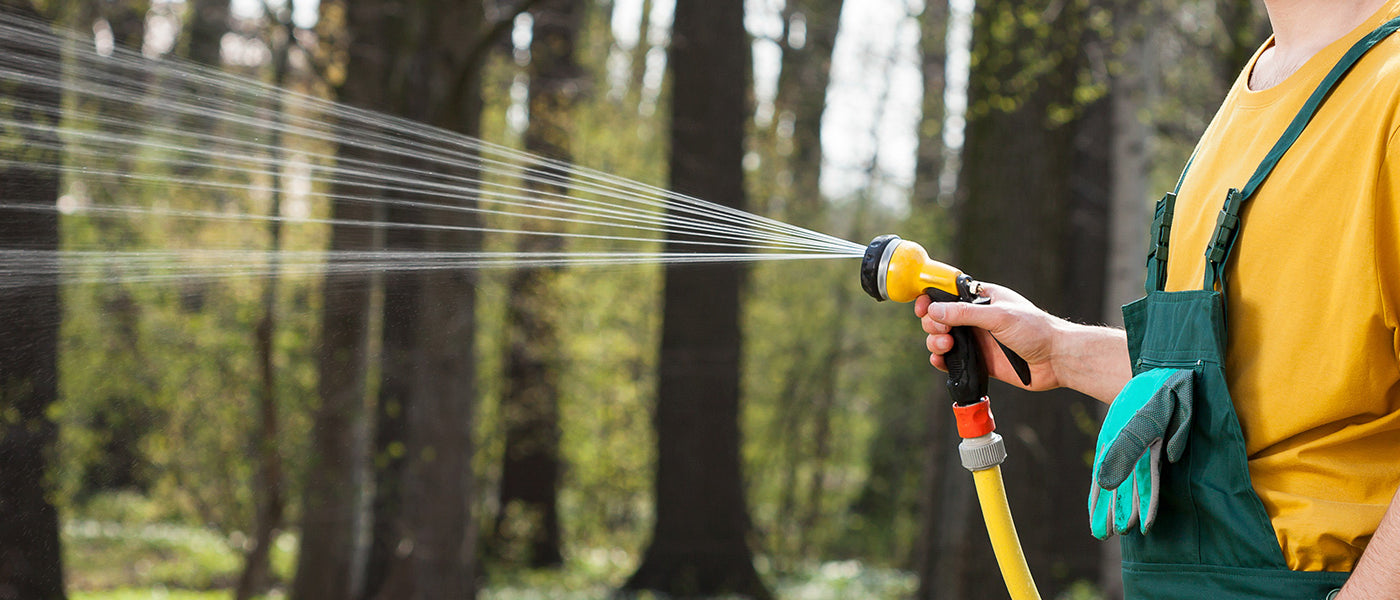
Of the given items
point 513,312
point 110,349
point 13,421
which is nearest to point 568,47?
point 513,312

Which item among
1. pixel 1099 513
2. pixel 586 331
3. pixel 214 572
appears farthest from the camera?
pixel 586 331

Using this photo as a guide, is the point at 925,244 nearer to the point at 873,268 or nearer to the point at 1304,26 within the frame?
the point at 873,268

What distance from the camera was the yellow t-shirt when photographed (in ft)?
4.99

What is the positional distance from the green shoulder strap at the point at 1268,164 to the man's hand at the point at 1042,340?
499 mm

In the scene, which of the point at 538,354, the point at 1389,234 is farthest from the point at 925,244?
the point at 1389,234

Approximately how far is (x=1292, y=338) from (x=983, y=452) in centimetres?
73

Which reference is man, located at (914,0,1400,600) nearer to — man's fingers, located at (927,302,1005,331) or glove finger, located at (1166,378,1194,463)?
glove finger, located at (1166,378,1194,463)

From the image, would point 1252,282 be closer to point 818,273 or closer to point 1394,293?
point 1394,293

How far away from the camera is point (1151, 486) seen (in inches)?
69.3

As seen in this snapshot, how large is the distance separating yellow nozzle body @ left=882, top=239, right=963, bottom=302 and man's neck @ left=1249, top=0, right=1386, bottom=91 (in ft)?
2.18

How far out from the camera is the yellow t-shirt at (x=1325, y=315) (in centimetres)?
152

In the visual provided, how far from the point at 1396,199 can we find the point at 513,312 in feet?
32.1

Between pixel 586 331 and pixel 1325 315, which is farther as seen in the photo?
pixel 586 331

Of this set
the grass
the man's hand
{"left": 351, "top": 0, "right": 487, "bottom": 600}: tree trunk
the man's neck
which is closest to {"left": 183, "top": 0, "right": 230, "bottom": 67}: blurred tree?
{"left": 351, "top": 0, "right": 487, "bottom": 600}: tree trunk
